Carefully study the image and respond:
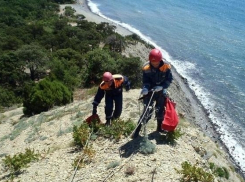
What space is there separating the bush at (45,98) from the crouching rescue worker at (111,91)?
39.1ft

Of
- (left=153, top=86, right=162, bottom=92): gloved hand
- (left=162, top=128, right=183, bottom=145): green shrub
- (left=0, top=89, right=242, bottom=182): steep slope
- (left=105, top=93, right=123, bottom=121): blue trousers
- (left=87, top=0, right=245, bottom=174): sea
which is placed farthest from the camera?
(left=87, top=0, right=245, bottom=174): sea

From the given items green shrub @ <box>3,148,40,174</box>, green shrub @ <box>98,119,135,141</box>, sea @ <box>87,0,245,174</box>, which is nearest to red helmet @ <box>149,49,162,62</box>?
green shrub @ <box>98,119,135,141</box>

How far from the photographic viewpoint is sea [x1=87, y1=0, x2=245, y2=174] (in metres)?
36.1

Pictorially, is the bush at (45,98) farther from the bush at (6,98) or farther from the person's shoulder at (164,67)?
the person's shoulder at (164,67)

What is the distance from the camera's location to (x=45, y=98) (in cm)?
2228

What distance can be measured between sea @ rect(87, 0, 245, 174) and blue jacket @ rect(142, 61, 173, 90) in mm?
21132

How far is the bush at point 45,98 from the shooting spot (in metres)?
22.1

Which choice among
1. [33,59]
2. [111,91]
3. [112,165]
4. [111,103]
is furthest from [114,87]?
[33,59]

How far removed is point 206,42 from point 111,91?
5107 centimetres

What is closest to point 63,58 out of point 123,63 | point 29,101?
point 123,63

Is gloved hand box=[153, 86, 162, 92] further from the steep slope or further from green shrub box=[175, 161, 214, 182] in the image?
green shrub box=[175, 161, 214, 182]

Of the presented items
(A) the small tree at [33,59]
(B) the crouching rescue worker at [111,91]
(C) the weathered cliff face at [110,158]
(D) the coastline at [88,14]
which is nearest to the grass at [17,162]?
(C) the weathered cliff face at [110,158]

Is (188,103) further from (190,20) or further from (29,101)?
(190,20)

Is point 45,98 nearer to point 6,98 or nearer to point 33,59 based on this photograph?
point 6,98
